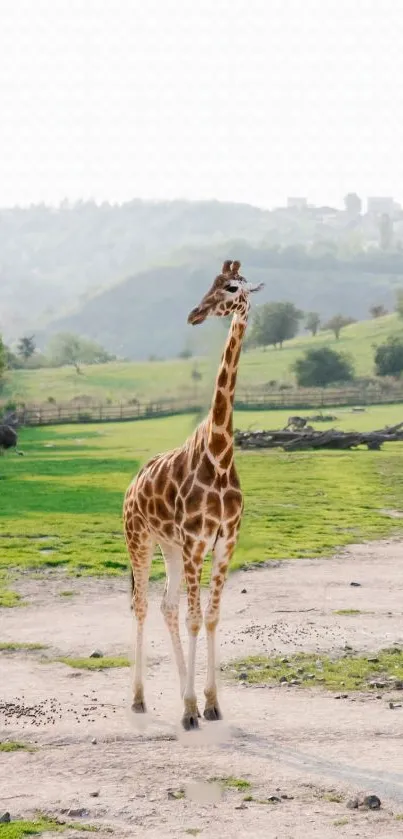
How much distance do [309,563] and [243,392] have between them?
1790 inches

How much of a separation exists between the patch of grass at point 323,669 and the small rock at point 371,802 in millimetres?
3372

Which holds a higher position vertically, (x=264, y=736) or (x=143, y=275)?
(x=143, y=275)

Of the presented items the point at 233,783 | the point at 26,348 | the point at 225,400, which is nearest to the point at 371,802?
the point at 233,783

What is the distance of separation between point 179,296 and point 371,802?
128614mm

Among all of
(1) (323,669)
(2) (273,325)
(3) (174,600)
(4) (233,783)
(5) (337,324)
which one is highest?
(5) (337,324)

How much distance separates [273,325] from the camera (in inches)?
3356

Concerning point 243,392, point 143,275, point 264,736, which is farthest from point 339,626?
point 143,275

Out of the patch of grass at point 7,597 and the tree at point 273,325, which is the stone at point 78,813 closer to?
the patch of grass at point 7,597

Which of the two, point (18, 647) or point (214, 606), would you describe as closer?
point (214, 606)

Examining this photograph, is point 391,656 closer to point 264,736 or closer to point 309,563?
point 264,736

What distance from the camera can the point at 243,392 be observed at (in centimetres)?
6619

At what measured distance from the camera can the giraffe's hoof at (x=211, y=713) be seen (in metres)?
11.2

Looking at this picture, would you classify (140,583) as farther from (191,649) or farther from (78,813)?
(78,813)

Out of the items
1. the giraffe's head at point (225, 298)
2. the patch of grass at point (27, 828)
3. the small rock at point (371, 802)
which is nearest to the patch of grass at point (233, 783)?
the small rock at point (371, 802)
